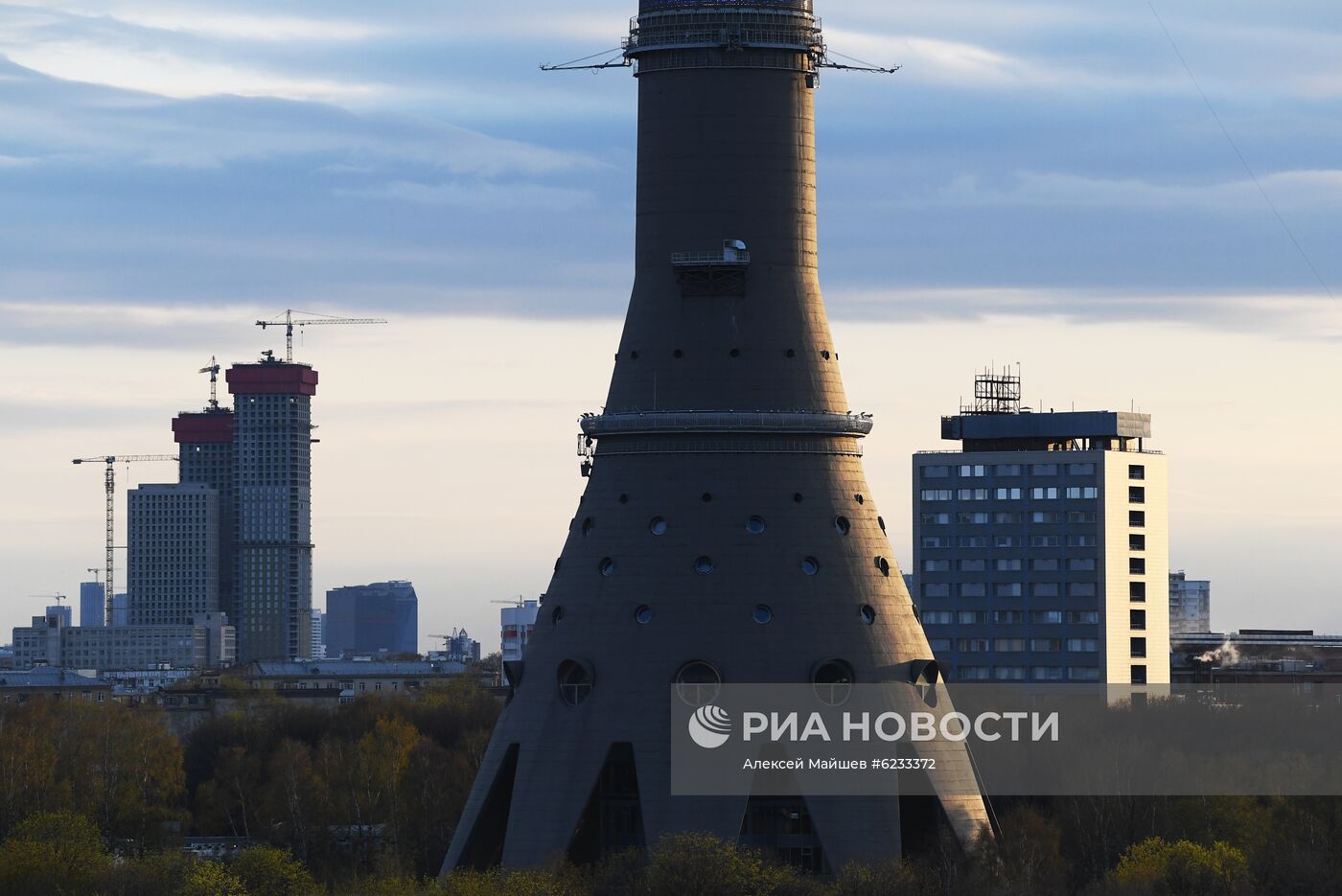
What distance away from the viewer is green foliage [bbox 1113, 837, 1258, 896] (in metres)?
86.6

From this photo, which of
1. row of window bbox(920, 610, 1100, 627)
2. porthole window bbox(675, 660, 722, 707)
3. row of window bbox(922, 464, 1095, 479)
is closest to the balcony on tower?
porthole window bbox(675, 660, 722, 707)

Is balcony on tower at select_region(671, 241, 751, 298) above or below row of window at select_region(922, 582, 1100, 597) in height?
above

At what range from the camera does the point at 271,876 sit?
89438 mm

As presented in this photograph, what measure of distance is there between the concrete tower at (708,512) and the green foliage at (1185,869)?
5625 mm

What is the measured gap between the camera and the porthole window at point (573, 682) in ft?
295

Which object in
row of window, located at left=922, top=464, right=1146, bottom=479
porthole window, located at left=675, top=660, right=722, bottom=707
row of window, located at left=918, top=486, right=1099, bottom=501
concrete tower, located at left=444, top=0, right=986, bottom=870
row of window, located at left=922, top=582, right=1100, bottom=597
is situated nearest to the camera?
porthole window, located at left=675, top=660, right=722, bottom=707

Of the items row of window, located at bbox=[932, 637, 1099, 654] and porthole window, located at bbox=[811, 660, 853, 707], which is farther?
row of window, located at bbox=[932, 637, 1099, 654]

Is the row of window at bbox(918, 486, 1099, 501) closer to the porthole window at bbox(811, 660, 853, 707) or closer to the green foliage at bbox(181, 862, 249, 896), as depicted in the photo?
the porthole window at bbox(811, 660, 853, 707)

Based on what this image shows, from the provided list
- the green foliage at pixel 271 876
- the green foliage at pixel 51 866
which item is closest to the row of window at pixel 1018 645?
the green foliage at pixel 51 866

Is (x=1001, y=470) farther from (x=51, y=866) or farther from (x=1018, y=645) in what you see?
(x=51, y=866)

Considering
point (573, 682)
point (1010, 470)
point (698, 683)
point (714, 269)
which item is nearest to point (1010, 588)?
point (1010, 470)

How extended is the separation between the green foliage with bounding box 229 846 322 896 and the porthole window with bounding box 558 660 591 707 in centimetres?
982

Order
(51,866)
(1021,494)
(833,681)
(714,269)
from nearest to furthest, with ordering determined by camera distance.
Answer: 1. (833,681)
2. (51,866)
3. (714,269)
4. (1021,494)

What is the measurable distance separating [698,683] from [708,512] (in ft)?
18.2
